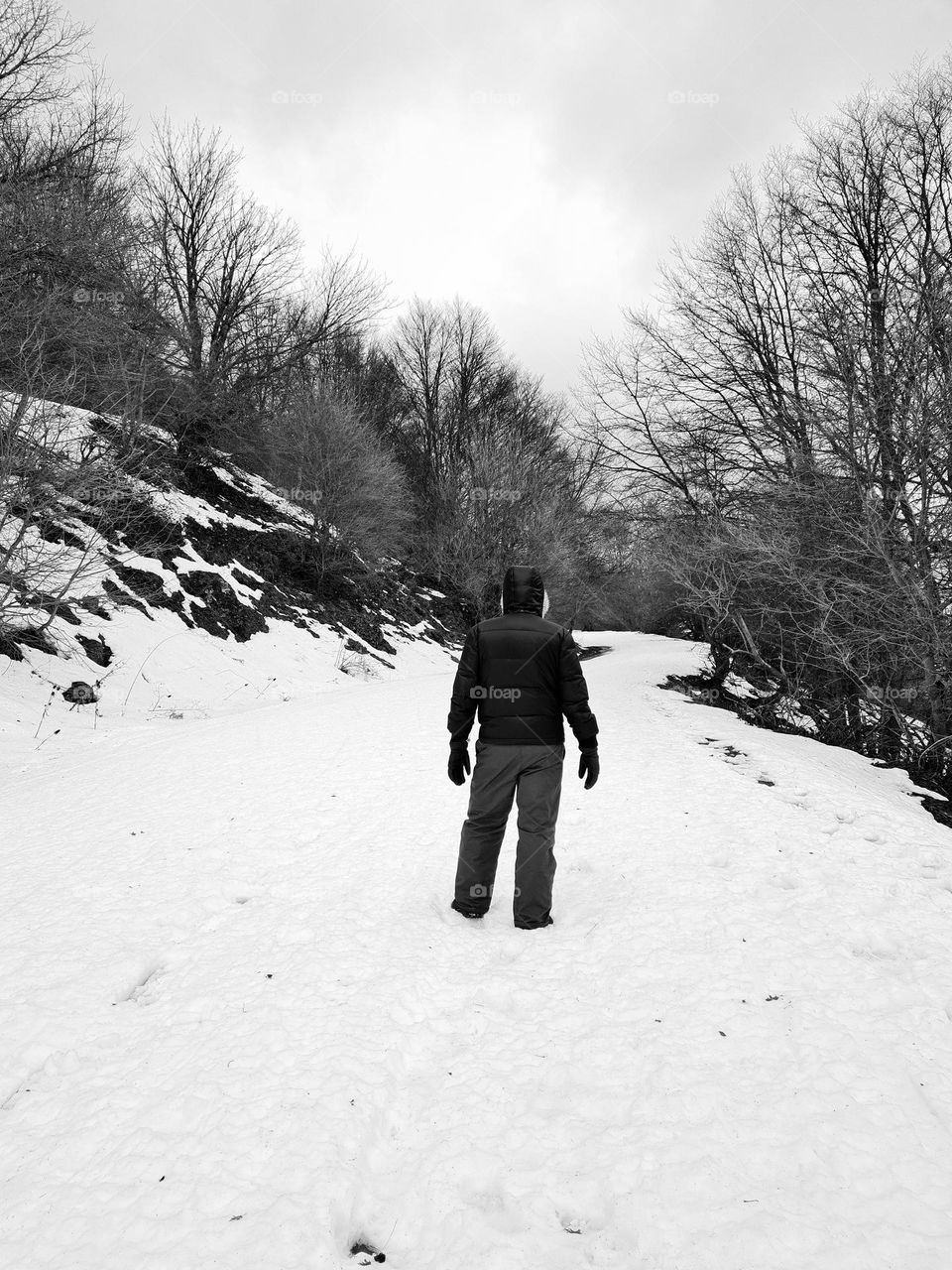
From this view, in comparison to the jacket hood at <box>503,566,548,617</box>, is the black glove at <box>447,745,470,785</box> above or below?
below

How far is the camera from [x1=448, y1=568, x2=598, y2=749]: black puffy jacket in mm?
3553

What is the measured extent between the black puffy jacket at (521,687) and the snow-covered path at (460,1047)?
1071mm

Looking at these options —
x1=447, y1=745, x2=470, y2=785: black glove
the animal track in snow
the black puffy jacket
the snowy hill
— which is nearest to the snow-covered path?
the animal track in snow

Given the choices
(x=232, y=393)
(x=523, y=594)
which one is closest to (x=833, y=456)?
(x=523, y=594)

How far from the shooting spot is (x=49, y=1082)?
7.38 ft

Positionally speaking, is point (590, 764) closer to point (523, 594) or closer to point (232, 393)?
point (523, 594)

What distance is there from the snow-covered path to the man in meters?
0.25

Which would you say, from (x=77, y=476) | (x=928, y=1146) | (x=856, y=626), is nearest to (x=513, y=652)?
(x=928, y=1146)

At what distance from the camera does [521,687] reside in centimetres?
356

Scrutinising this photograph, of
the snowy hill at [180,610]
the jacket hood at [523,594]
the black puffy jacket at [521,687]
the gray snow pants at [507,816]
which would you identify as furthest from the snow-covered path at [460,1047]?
the snowy hill at [180,610]

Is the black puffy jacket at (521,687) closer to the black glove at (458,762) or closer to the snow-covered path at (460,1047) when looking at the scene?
the black glove at (458,762)

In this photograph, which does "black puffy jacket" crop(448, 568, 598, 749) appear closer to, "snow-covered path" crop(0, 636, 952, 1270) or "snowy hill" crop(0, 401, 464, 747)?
"snow-covered path" crop(0, 636, 952, 1270)

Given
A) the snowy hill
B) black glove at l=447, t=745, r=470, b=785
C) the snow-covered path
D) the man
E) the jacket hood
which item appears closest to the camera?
the snow-covered path

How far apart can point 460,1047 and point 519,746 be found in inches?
58.3
